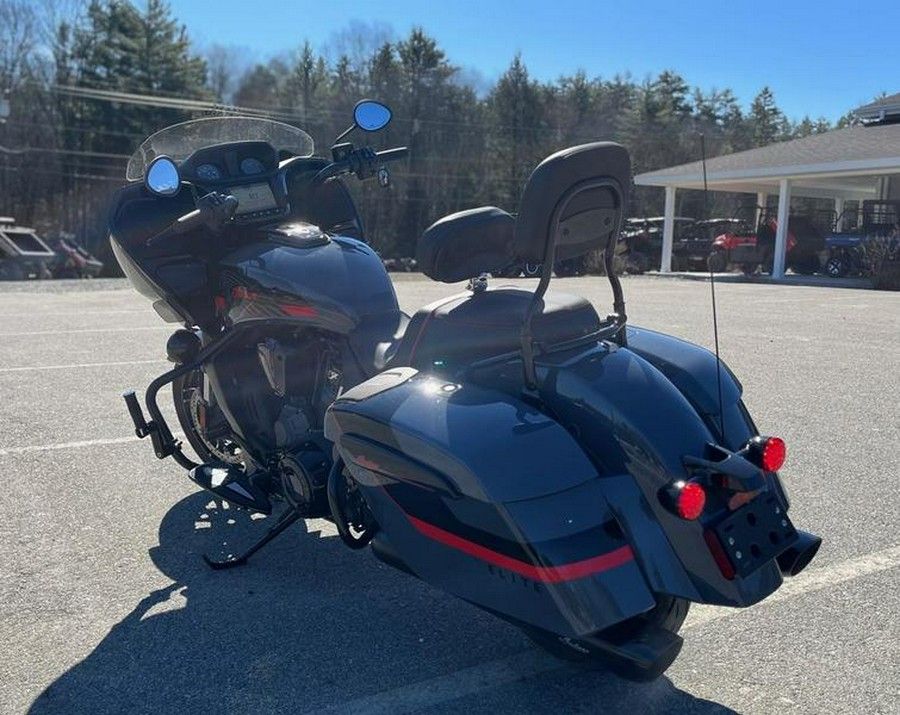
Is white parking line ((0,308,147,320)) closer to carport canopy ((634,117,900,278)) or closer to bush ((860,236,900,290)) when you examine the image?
carport canopy ((634,117,900,278))

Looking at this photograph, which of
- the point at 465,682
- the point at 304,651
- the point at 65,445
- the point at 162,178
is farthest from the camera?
the point at 65,445

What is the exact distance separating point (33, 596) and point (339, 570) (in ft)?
3.84

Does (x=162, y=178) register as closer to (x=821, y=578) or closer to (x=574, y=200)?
(x=574, y=200)

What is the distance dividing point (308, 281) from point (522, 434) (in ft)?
4.83

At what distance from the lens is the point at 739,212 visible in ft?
97.1

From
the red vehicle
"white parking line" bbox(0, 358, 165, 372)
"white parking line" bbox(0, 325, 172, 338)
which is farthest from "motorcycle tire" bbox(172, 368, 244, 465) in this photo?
the red vehicle

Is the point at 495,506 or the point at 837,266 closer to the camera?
the point at 495,506

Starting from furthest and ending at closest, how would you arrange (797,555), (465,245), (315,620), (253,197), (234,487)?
(253,197) < (234,487) < (315,620) < (465,245) < (797,555)

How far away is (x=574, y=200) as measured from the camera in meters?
2.53

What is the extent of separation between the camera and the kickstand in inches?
135

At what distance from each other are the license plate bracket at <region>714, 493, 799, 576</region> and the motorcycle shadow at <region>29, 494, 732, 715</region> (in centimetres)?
59

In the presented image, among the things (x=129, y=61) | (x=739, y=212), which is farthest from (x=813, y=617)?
(x=129, y=61)

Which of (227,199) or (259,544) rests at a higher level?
(227,199)

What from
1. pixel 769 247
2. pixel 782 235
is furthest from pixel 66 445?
pixel 769 247
